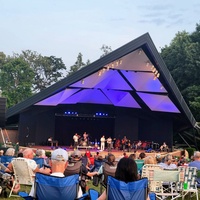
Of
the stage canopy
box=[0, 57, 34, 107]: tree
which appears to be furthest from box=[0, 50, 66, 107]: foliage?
the stage canopy

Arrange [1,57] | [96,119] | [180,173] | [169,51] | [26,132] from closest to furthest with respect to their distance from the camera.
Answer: [180,173]
[26,132]
[96,119]
[169,51]
[1,57]

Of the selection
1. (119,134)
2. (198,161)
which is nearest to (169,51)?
(119,134)

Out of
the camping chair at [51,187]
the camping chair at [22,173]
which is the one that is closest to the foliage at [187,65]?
the camping chair at [22,173]

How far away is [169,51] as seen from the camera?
27938 mm

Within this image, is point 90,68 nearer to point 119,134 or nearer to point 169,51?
point 119,134

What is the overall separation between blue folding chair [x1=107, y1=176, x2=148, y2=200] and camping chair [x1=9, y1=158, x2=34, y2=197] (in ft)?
8.03

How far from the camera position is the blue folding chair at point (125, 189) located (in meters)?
3.06

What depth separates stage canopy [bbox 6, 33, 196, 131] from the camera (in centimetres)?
1627

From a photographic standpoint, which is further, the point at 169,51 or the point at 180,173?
the point at 169,51

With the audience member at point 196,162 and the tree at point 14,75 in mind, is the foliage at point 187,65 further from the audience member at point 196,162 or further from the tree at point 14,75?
the audience member at point 196,162

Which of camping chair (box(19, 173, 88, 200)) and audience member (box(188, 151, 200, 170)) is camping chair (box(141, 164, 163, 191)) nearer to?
audience member (box(188, 151, 200, 170))

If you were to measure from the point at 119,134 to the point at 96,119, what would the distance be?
169 centimetres

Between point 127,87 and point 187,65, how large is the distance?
22.0ft

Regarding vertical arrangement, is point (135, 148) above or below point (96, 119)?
below
